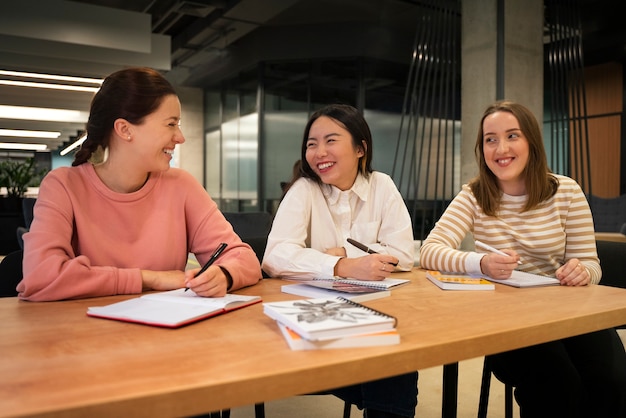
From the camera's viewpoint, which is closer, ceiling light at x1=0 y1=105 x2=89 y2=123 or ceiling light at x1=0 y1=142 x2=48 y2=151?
ceiling light at x1=0 y1=105 x2=89 y2=123

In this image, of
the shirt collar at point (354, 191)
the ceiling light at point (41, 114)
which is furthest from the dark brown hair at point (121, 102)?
the ceiling light at point (41, 114)

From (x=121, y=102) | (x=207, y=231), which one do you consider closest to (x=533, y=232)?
(x=207, y=231)

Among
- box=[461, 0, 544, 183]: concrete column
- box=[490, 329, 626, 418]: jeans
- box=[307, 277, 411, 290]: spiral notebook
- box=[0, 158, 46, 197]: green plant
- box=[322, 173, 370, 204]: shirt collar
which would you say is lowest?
box=[490, 329, 626, 418]: jeans

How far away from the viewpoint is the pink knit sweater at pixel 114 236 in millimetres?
1278

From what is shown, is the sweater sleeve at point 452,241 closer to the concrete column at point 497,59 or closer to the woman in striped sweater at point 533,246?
the woman in striped sweater at point 533,246

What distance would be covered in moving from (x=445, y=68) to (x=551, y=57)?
1110 millimetres

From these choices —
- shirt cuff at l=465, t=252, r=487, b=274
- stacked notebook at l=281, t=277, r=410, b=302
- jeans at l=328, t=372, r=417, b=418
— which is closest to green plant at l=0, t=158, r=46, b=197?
stacked notebook at l=281, t=277, r=410, b=302

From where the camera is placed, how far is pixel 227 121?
38.9 ft

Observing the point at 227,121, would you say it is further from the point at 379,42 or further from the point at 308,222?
the point at 308,222

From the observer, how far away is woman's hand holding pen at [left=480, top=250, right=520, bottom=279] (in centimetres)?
152

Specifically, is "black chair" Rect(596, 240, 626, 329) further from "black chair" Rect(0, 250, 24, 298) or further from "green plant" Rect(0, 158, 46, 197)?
"green plant" Rect(0, 158, 46, 197)

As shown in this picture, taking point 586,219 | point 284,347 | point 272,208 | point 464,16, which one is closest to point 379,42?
point 272,208

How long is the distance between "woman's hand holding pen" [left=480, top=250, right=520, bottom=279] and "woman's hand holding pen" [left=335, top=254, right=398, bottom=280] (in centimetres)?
31

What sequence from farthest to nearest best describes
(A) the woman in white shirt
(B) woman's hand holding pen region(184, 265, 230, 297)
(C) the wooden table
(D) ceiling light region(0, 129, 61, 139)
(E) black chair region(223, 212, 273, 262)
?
(D) ceiling light region(0, 129, 61, 139), (E) black chair region(223, 212, 273, 262), (A) the woman in white shirt, (B) woman's hand holding pen region(184, 265, 230, 297), (C) the wooden table
